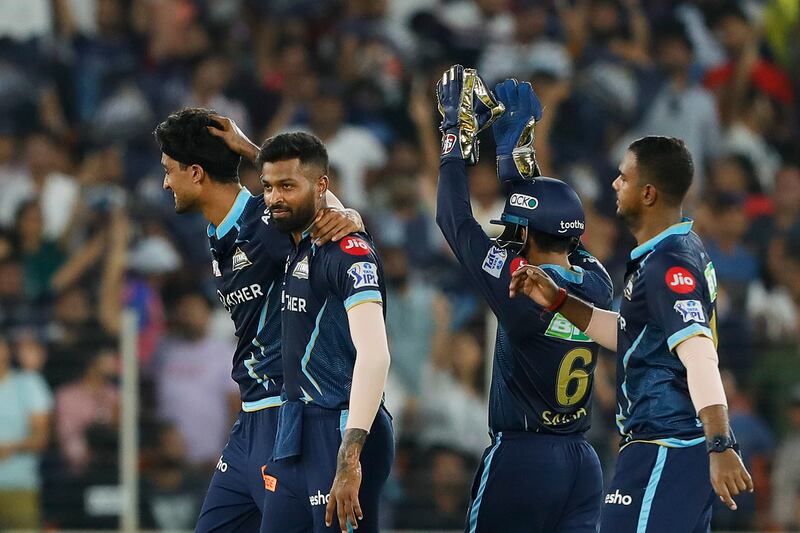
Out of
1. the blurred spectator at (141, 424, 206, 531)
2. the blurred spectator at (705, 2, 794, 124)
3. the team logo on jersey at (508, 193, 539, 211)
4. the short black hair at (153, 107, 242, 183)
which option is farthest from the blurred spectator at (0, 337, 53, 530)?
the blurred spectator at (705, 2, 794, 124)

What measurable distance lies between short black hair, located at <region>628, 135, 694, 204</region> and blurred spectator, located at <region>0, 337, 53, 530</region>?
19.4 ft

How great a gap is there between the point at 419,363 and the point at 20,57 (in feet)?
A: 16.6

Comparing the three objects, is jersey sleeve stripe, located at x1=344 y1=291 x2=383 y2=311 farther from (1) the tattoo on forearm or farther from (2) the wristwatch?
(2) the wristwatch

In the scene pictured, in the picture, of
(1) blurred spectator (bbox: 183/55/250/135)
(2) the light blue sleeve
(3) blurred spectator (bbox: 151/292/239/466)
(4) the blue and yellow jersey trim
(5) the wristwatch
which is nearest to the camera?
(5) the wristwatch

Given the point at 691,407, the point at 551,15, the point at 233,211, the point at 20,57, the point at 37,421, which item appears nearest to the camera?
the point at 691,407

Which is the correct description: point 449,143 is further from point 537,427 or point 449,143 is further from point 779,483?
point 779,483

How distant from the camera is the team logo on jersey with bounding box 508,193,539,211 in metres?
6.29

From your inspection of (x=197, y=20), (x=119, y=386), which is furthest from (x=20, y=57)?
(x=119, y=386)

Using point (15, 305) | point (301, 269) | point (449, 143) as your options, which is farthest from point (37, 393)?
point (449, 143)

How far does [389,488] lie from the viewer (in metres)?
10.7

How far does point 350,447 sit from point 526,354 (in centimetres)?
93

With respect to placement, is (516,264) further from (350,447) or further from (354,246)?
(350,447)

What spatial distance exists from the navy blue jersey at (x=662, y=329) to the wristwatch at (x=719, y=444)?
1.33 ft

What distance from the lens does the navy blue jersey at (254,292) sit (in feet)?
21.5
